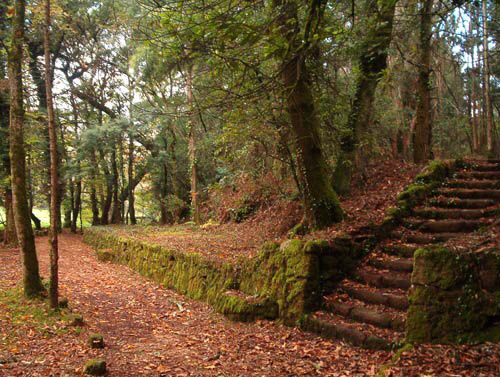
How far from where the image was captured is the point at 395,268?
6328 millimetres

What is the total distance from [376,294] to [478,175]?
5.18 m

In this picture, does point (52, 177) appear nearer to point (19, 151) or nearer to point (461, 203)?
point (19, 151)

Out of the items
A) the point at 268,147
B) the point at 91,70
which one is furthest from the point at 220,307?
the point at 91,70

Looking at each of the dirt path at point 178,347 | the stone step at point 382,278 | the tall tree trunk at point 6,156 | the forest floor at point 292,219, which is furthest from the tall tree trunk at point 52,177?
the tall tree trunk at point 6,156

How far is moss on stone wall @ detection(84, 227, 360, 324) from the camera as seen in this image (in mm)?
6217

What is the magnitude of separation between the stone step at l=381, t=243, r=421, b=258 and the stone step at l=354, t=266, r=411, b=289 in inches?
19.7

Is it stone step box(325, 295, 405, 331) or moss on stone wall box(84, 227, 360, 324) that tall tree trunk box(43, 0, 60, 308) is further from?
stone step box(325, 295, 405, 331)

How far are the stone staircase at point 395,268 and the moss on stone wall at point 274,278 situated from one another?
29 centimetres

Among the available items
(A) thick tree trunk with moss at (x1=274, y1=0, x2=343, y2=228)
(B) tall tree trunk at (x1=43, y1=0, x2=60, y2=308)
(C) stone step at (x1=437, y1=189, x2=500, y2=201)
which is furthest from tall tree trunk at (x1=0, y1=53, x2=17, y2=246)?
(C) stone step at (x1=437, y1=189, x2=500, y2=201)

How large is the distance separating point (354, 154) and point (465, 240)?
4.89m

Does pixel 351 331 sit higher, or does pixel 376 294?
pixel 376 294

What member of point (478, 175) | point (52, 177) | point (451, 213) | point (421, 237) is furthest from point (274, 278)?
point (478, 175)

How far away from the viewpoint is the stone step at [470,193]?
794cm

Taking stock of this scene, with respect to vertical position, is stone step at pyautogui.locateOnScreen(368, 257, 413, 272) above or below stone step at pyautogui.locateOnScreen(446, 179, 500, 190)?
below
